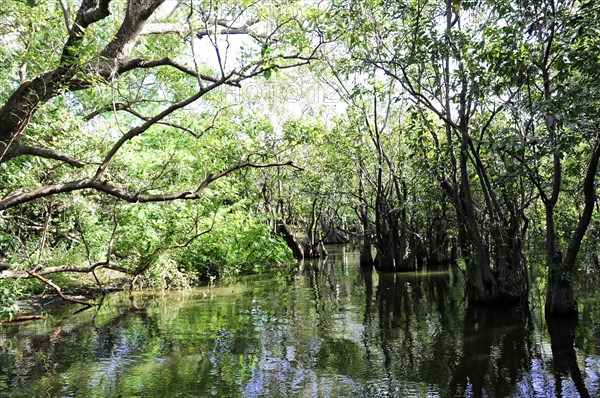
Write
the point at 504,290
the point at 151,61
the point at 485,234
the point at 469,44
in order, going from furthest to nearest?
the point at 485,234 → the point at 504,290 → the point at 469,44 → the point at 151,61

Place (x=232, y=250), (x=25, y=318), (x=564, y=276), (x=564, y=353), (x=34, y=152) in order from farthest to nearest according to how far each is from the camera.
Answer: (x=232, y=250) → (x=25, y=318) → (x=564, y=276) → (x=34, y=152) → (x=564, y=353)

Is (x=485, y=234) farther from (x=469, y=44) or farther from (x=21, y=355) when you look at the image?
(x=21, y=355)

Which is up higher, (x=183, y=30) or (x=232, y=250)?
(x=183, y=30)

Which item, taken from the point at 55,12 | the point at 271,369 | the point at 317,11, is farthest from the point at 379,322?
the point at 55,12

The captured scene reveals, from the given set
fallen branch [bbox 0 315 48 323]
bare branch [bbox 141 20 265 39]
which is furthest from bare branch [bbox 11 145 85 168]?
fallen branch [bbox 0 315 48 323]

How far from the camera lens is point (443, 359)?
7473mm

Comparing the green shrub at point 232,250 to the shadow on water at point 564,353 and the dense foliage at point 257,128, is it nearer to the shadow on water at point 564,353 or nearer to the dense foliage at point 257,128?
the dense foliage at point 257,128

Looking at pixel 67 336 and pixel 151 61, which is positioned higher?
pixel 151 61

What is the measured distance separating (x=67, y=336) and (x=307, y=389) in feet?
18.3

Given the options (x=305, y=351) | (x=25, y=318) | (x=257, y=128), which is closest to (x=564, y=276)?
(x=305, y=351)

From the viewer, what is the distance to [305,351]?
8.16 meters

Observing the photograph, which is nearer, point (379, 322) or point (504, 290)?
point (379, 322)

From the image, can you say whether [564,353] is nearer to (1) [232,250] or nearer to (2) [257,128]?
(2) [257,128]

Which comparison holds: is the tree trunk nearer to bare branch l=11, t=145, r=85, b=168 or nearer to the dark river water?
the dark river water
